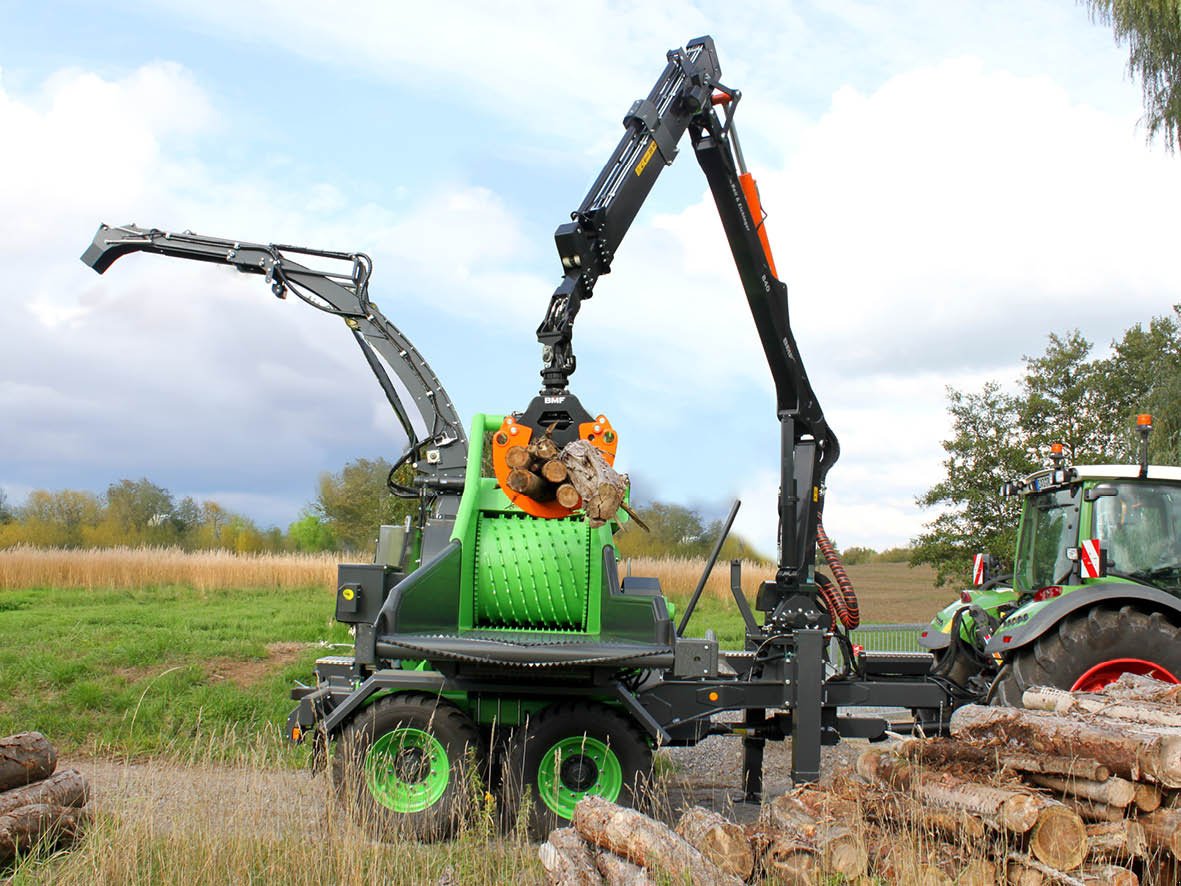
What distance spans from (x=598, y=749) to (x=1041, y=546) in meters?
4.40

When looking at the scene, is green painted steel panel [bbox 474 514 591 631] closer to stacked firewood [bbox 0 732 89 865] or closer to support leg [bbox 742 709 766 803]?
support leg [bbox 742 709 766 803]

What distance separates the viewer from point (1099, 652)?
7.48 m

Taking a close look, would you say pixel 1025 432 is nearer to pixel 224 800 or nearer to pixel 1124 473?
pixel 1124 473

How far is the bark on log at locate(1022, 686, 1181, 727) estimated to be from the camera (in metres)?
5.63

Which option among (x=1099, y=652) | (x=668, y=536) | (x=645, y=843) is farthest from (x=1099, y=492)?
(x=668, y=536)

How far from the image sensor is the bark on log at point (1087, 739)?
4871mm

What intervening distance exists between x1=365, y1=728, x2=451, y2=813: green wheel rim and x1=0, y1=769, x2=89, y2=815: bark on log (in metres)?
1.59

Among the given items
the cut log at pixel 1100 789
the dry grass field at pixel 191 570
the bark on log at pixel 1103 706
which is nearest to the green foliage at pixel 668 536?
the dry grass field at pixel 191 570

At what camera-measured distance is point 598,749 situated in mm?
6852

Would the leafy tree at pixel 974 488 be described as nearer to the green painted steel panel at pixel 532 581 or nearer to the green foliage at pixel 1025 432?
the green foliage at pixel 1025 432

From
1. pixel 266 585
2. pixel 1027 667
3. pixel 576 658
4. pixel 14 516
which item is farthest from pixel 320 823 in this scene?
pixel 14 516

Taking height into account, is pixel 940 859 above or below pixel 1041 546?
below

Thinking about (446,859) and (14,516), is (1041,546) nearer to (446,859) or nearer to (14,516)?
(446,859)

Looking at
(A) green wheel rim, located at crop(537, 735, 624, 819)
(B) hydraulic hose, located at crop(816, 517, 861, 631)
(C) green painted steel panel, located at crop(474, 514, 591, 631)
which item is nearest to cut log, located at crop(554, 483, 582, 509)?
(C) green painted steel panel, located at crop(474, 514, 591, 631)
